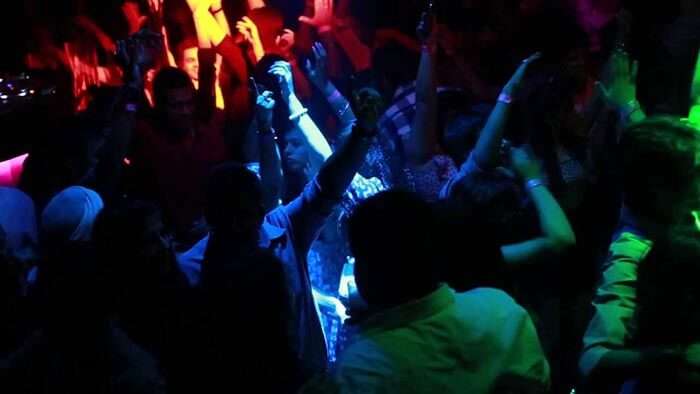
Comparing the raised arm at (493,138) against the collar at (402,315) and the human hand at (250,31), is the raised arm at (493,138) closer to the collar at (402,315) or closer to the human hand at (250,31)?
the collar at (402,315)

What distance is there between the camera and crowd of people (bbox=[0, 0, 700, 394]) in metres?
1.39

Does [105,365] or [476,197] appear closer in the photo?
[105,365]

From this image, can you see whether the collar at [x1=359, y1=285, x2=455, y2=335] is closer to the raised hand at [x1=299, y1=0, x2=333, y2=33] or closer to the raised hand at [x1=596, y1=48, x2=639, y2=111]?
the raised hand at [x1=596, y1=48, x2=639, y2=111]

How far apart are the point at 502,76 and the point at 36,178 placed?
2.72 meters

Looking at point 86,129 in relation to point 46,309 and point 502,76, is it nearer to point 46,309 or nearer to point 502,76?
point 46,309

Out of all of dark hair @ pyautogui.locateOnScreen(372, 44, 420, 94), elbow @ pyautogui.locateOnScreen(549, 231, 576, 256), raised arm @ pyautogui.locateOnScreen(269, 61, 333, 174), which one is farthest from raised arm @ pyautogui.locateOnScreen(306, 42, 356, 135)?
elbow @ pyautogui.locateOnScreen(549, 231, 576, 256)

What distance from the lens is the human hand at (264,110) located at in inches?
106

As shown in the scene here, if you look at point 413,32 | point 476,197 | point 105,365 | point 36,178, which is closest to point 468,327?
point 476,197

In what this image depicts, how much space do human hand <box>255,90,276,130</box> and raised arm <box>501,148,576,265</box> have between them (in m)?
1.02

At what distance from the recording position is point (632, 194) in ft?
5.73

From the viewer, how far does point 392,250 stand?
53.4 inches

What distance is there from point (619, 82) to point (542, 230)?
74 centimetres

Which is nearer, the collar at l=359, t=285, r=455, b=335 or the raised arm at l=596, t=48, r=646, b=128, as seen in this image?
the collar at l=359, t=285, r=455, b=335

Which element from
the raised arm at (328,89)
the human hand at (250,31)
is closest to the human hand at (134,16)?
the human hand at (250,31)
